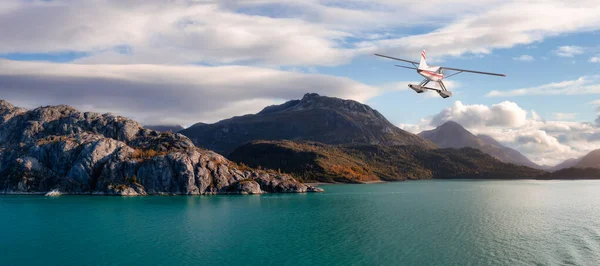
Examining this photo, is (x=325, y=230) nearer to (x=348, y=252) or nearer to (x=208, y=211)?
(x=348, y=252)

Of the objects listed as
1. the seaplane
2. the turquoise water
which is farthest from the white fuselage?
the turquoise water

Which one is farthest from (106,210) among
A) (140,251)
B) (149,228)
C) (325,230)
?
(325,230)

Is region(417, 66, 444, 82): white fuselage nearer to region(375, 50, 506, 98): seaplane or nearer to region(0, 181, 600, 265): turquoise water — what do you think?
region(375, 50, 506, 98): seaplane

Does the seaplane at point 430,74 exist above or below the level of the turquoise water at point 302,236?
above

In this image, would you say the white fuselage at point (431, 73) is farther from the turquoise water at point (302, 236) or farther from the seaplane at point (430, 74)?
the turquoise water at point (302, 236)

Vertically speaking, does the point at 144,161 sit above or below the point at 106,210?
above

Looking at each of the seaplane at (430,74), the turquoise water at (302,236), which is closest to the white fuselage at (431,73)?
the seaplane at (430,74)

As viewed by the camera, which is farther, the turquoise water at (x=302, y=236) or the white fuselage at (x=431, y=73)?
the white fuselage at (x=431, y=73)
